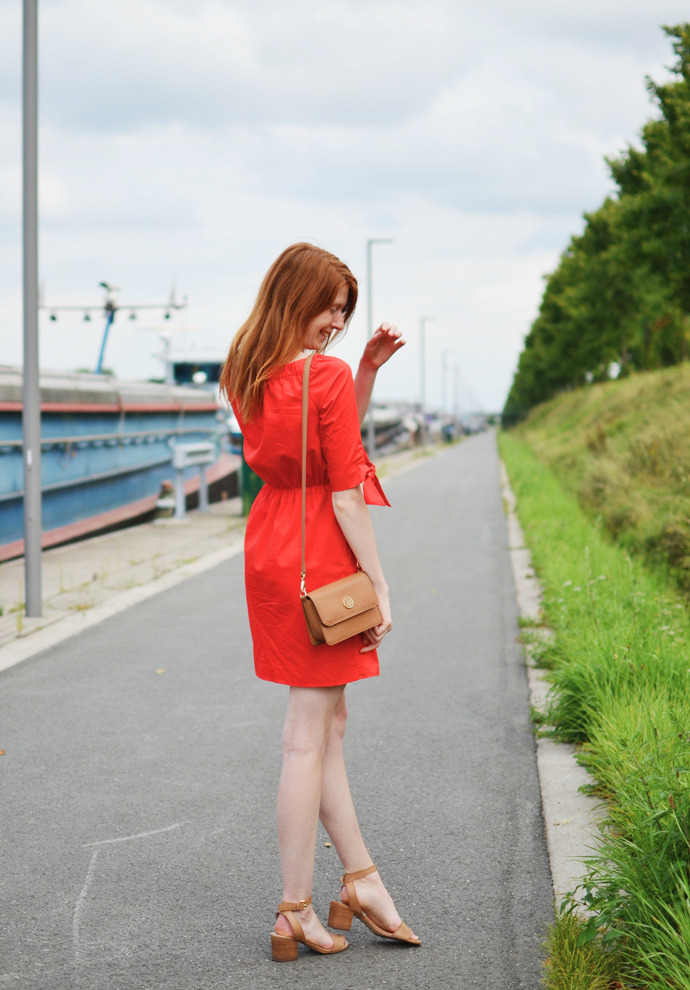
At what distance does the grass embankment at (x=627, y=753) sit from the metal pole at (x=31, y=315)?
12.3 ft

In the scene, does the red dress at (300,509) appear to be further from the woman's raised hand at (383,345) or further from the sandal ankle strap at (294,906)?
the sandal ankle strap at (294,906)

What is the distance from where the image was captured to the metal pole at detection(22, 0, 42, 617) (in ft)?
24.2

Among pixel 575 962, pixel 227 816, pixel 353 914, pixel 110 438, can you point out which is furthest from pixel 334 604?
pixel 110 438

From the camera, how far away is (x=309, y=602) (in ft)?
8.45

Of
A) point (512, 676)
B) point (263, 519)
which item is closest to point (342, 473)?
point (263, 519)

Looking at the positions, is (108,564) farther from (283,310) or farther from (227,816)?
(283,310)

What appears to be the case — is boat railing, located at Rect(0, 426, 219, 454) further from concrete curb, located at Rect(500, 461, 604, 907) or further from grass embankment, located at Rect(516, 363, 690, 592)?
concrete curb, located at Rect(500, 461, 604, 907)

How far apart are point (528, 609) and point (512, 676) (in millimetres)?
2103

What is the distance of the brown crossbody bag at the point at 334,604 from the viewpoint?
2.57m

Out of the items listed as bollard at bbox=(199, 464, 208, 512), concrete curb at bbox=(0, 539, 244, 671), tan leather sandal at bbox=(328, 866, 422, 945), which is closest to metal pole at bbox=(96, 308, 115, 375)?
bollard at bbox=(199, 464, 208, 512)

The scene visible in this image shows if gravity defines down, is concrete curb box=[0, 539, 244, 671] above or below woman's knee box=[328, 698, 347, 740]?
below

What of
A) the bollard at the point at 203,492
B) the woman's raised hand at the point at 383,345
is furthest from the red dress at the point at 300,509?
the bollard at the point at 203,492

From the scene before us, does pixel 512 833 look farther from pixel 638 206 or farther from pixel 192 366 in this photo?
pixel 192 366

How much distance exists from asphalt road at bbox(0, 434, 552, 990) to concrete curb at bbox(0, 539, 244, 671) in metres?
0.18
